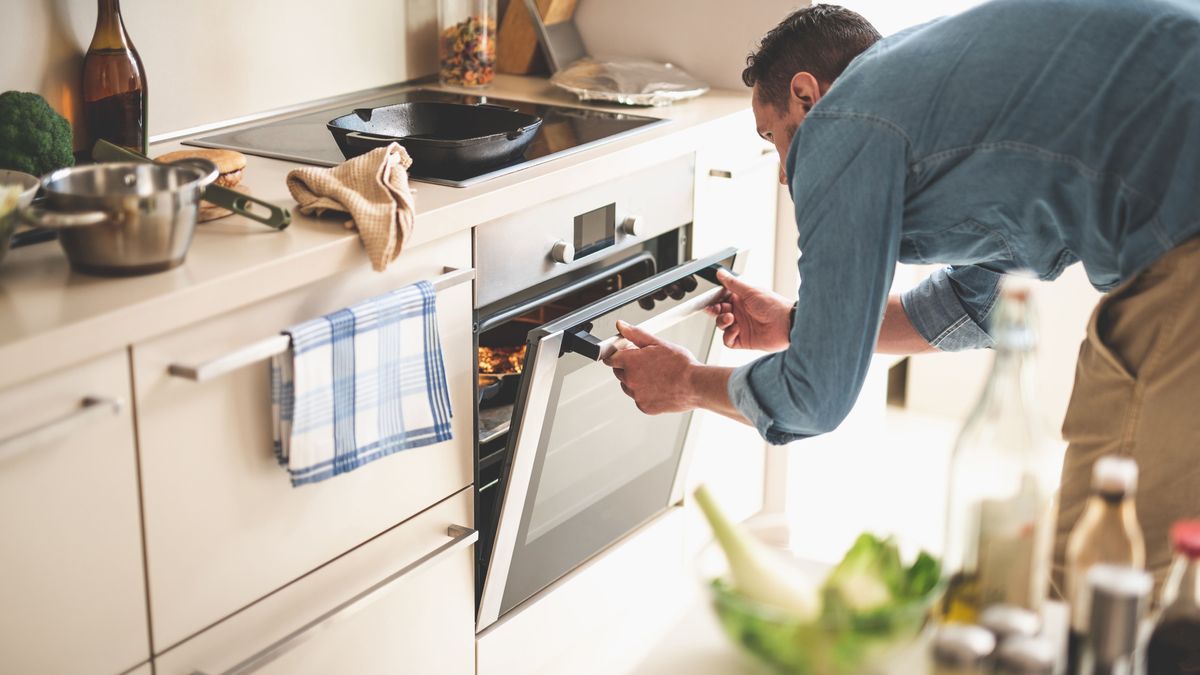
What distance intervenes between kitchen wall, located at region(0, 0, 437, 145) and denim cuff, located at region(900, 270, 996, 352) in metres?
1.07

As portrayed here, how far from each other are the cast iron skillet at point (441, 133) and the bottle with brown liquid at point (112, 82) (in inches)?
10.3

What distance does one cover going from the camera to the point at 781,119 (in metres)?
1.57

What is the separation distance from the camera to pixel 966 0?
9.96ft

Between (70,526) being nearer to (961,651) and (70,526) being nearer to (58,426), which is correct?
(58,426)

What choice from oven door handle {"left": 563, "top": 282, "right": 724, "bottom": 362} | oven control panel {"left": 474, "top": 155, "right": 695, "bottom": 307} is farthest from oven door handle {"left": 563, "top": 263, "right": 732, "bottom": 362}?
oven control panel {"left": 474, "top": 155, "right": 695, "bottom": 307}

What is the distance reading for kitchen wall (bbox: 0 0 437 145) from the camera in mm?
1671

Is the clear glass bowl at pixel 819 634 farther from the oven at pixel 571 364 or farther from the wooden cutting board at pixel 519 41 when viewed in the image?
the wooden cutting board at pixel 519 41

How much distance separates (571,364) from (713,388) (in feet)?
0.79

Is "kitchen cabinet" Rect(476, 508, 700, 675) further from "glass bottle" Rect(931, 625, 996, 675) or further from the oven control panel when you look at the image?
→ "glass bottle" Rect(931, 625, 996, 675)

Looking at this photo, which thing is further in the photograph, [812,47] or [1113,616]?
[812,47]

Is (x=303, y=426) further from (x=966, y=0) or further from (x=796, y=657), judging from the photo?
(x=966, y=0)

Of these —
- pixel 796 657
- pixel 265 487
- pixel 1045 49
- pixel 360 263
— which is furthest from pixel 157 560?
pixel 1045 49

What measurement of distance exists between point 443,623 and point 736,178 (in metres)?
0.96

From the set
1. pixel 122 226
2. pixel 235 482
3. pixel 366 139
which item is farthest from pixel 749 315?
pixel 122 226
